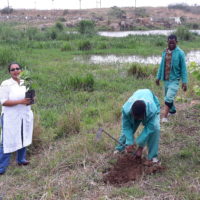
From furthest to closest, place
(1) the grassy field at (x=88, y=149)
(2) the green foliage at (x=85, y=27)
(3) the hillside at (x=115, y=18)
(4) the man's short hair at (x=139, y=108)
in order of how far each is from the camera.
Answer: (3) the hillside at (x=115, y=18), (2) the green foliage at (x=85, y=27), (1) the grassy field at (x=88, y=149), (4) the man's short hair at (x=139, y=108)

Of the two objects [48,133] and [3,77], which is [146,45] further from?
[48,133]

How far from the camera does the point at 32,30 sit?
25234mm

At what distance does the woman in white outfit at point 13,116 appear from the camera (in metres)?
4.55

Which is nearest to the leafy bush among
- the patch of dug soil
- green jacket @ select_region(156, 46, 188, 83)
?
green jacket @ select_region(156, 46, 188, 83)

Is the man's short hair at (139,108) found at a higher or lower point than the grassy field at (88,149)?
higher

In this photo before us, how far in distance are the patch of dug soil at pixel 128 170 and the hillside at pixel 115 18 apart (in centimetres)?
3604

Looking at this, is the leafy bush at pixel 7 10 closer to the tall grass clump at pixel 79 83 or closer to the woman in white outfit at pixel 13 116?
the tall grass clump at pixel 79 83

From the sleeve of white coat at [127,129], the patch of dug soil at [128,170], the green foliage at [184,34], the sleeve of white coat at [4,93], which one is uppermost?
the green foliage at [184,34]

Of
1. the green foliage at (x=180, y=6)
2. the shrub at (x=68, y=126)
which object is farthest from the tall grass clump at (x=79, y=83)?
the green foliage at (x=180, y=6)

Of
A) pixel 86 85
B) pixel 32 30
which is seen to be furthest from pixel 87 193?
pixel 32 30

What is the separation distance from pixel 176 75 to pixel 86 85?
3.49 meters

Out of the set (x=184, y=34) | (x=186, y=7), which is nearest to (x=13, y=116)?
(x=184, y=34)

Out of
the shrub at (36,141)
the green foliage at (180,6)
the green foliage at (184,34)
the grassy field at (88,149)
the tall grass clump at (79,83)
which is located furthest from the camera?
the green foliage at (180,6)

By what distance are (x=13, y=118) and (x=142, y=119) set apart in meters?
1.75
